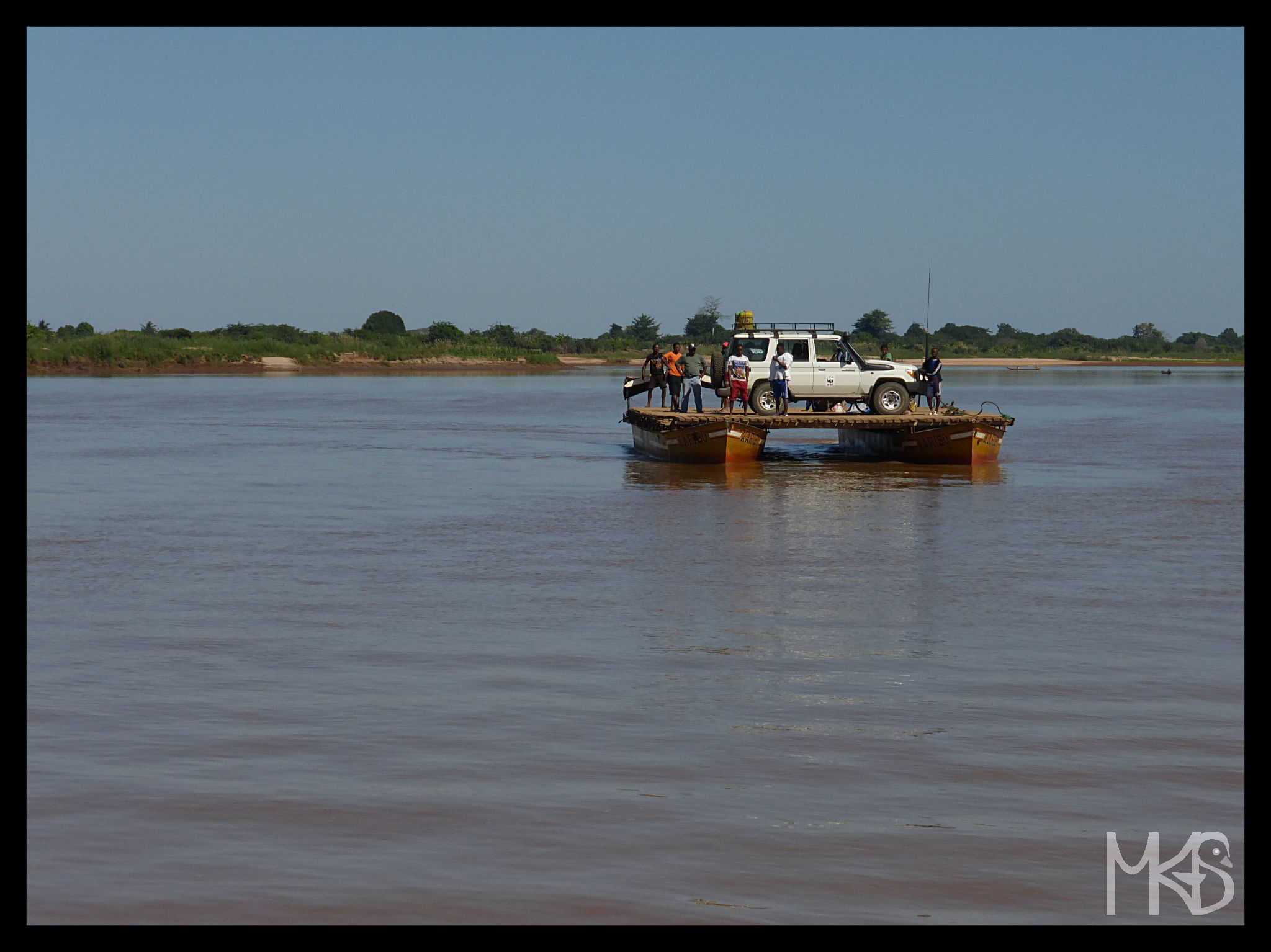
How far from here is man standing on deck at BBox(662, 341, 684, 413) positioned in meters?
31.2

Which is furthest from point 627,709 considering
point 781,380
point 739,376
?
point 739,376

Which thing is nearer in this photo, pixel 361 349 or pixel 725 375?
pixel 725 375

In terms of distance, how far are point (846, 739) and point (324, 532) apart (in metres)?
12.8

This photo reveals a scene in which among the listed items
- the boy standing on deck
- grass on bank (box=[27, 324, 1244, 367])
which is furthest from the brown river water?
grass on bank (box=[27, 324, 1244, 367])

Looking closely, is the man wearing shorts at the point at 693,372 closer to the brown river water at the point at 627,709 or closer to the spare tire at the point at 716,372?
the spare tire at the point at 716,372

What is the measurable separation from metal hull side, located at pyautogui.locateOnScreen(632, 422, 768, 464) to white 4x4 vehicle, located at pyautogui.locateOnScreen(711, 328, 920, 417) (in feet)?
2.69

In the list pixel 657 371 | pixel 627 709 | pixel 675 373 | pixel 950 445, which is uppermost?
pixel 657 371

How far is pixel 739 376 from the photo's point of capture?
29766mm

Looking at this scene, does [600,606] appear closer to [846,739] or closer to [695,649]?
[695,649]

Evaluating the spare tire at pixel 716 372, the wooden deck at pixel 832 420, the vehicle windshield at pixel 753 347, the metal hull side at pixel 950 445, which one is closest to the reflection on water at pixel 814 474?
the metal hull side at pixel 950 445

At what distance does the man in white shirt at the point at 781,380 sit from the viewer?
29422 mm

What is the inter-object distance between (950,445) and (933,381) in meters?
1.70

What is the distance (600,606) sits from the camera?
1402cm

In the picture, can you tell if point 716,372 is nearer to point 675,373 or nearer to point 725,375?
point 725,375
